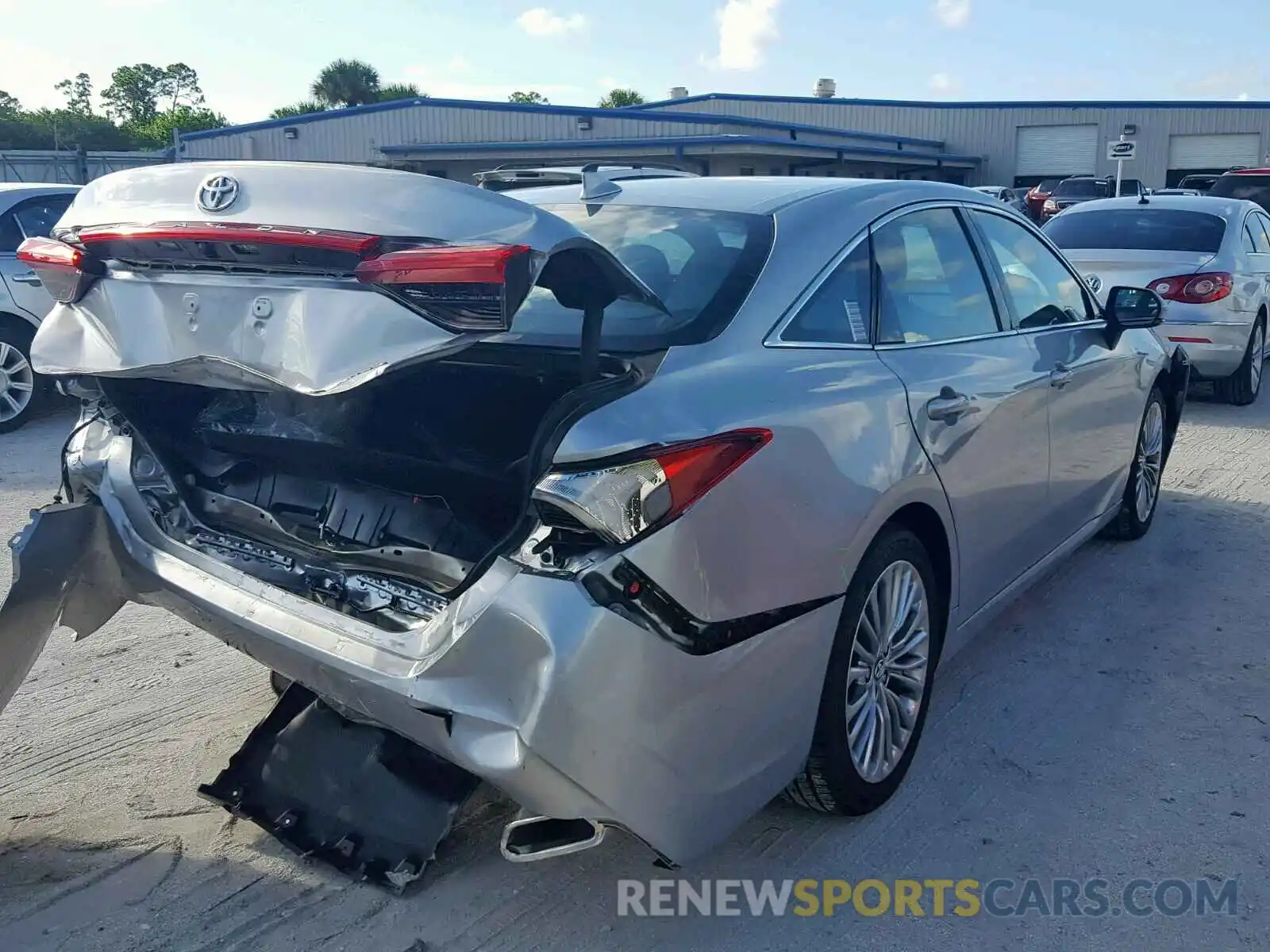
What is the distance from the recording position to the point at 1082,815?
3176 millimetres

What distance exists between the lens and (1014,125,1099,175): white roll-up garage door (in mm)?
40106

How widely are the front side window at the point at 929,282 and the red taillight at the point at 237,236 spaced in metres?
1.54

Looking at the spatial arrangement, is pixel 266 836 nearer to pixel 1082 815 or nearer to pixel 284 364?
pixel 284 364

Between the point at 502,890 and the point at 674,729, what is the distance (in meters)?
0.81

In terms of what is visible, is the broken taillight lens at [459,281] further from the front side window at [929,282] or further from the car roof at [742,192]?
the front side window at [929,282]

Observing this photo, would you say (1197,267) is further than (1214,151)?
No

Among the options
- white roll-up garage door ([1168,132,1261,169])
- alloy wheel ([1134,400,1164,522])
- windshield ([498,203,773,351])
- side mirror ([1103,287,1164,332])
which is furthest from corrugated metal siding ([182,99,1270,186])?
windshield ([498,203,773,351])

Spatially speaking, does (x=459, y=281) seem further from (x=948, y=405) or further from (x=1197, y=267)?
(x=1197, y=267)

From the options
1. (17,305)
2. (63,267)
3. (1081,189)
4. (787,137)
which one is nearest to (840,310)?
(63,267)

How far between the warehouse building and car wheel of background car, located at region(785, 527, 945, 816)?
15.1 metres

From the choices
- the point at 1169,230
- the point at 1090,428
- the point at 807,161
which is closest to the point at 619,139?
the point at 807,161

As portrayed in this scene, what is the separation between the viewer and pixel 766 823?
314 centimetres

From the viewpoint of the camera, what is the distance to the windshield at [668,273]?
2.80 meters

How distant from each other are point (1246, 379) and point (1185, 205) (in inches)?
60.7
